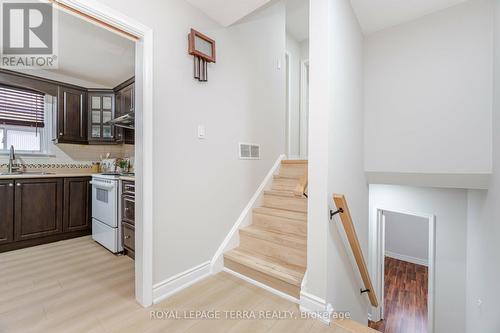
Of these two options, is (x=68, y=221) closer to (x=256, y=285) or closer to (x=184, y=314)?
(x=184, y=314)

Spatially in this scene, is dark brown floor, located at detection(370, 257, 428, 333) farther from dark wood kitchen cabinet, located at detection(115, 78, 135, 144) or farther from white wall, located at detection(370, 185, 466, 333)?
dark wood kitchen cabinet, located at detection(115, 78, 135, 144)

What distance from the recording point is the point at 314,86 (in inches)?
65.1

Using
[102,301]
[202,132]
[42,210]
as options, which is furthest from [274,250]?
[42,210]

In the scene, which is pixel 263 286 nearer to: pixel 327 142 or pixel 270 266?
pixel 270 266

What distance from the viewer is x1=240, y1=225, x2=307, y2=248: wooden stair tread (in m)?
2.12

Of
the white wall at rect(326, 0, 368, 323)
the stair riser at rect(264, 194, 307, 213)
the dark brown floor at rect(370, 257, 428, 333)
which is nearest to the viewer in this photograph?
the white wall at rect(326, 0, 368, 323)

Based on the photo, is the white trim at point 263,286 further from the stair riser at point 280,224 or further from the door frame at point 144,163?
the door frame at point 144,163

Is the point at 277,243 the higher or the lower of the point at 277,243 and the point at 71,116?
the lower

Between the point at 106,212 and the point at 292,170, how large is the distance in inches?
95.1

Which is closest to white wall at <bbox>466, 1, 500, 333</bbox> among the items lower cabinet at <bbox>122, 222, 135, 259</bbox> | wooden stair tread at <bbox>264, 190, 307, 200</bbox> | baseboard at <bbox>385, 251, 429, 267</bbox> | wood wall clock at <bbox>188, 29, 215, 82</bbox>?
wooden stair tread at <bbox>264, 190, 307, 200</bbox>

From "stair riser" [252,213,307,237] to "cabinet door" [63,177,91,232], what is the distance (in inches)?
101

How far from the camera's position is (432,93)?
7.82 ft

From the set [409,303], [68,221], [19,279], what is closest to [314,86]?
[19,279]

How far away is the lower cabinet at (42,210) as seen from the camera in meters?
2.77
